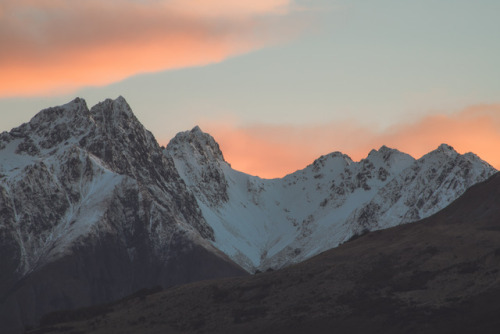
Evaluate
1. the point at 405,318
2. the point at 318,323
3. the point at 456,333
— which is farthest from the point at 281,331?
the point at 456,333

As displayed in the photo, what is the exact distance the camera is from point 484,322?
177m

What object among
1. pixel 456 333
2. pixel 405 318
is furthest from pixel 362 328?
pixel 456 333

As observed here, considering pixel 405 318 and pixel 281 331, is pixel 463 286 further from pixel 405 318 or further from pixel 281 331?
pixel 281 331

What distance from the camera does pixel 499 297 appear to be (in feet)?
615

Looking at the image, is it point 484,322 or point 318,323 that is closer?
point 484,322

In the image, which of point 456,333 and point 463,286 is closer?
point 456,333

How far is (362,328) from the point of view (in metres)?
192

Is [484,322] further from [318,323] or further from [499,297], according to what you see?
[318,323]

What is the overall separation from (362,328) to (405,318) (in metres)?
7.10

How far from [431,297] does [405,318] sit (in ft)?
31.6

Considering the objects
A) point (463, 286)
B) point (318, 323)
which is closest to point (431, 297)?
point (463, 286)

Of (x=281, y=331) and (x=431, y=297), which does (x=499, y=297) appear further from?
(x=281, y=331)

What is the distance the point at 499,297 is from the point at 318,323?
29870mm

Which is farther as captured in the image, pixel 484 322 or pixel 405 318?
pixel 405 318
